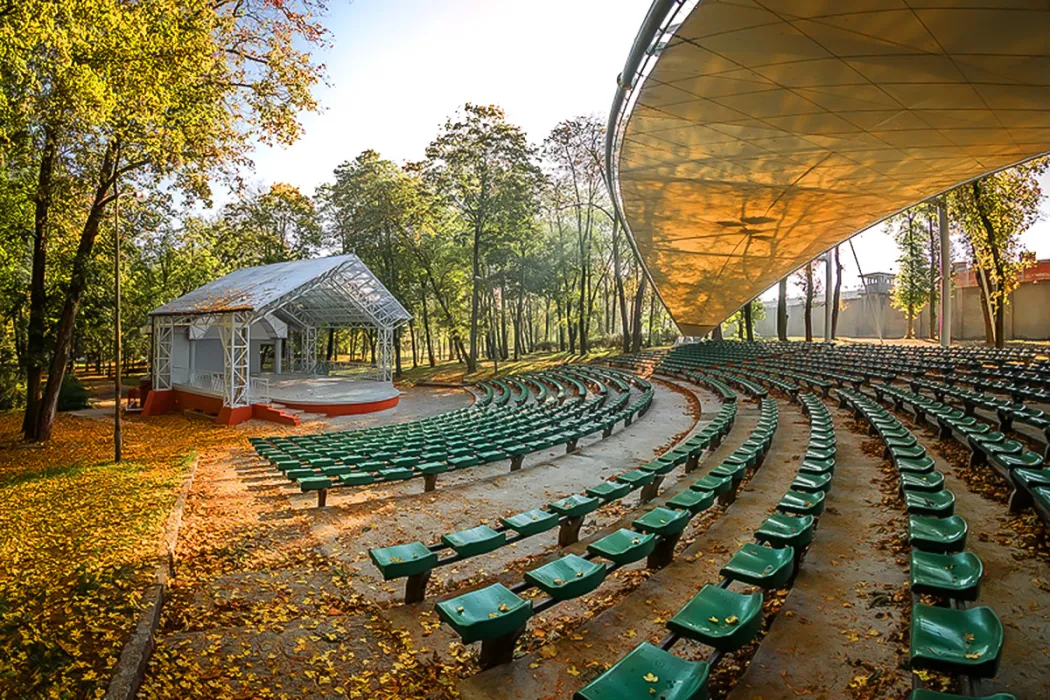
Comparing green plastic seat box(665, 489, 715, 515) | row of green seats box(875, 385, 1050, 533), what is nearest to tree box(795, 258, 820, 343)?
row of green seats box(875, 385, 1050, 533)

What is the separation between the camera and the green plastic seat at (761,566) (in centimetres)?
306

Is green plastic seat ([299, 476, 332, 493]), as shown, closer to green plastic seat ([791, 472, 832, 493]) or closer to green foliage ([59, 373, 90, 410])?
green plastic seat ([791, 472, 832, 493])

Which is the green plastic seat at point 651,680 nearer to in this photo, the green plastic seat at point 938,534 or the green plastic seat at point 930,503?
the green plastic seat at point 938,534

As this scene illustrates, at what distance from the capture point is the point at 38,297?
510 inches

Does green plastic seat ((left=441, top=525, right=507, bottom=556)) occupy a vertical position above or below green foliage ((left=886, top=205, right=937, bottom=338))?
below

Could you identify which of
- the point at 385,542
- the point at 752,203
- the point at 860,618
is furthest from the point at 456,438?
the point at 752,203

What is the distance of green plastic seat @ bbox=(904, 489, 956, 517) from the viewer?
3812 millimetres

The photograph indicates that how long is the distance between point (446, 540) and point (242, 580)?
2197 millimetres

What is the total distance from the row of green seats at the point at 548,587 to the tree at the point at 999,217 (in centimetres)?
2738

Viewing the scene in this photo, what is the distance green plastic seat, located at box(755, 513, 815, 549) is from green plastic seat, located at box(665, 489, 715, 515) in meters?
0.71

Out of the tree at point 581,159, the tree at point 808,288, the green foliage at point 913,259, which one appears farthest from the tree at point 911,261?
the tree at point 581,159

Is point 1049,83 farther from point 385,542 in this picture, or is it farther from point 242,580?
point 242,580

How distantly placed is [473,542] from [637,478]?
2.51 metres

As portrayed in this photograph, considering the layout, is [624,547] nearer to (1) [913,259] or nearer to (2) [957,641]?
(2) [957,641]
